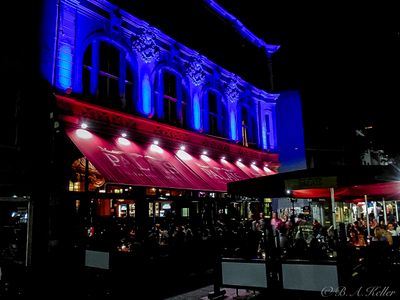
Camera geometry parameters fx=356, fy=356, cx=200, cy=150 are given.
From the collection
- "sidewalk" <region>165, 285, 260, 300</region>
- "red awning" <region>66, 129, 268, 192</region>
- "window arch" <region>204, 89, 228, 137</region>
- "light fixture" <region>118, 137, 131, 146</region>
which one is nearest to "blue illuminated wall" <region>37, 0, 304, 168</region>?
"window arch" <region>204, 89, 228, 137</region>

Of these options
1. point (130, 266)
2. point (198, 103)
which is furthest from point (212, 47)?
point (130, 266)

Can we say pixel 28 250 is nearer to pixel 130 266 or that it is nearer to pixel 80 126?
pixel 130 266

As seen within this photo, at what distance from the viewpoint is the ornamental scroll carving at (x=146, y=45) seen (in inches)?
567

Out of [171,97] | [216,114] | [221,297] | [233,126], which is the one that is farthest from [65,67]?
[233,126]

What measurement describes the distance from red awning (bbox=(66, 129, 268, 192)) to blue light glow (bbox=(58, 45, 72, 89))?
5.33ft

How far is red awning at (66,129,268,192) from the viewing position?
10328mm

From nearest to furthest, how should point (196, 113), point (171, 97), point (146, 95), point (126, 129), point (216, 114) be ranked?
point (126, 129) → point (146, 95) → point (171, 97) → point (196, 113) → point (216, 114)

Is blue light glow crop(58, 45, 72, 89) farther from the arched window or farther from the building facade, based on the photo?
the arched window

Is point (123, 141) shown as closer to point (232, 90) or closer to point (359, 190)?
point (359, 190)

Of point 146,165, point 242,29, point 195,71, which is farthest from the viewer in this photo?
point 242,29

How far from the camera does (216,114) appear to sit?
19.1m

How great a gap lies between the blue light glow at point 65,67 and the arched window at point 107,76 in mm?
833

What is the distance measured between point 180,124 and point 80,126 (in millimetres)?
5520

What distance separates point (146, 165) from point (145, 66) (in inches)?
189
